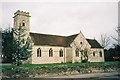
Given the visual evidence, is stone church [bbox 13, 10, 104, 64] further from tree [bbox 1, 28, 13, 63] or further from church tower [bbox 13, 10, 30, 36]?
tree [bbox 1, 28, 13, 63]

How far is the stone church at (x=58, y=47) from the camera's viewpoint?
39094 mm

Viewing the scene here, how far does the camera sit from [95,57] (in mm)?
48281

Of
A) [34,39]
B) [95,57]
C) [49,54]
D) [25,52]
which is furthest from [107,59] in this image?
[25,52]

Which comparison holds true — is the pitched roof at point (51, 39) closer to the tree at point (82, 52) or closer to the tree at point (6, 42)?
the tree at point (82, 52)

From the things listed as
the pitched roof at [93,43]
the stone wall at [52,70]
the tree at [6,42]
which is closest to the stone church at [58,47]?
the pitched roof at [93,43]

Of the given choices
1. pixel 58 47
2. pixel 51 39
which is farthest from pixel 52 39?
pixel 58 47

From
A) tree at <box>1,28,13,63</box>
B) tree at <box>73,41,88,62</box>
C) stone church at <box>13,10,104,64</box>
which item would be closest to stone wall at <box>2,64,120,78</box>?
tree at <box>73,41,88,62</box>

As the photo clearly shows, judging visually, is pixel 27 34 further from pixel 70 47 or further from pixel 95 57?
pixel 95 57

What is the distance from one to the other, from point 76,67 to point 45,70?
573cm

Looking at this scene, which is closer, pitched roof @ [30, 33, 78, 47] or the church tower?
the church tower

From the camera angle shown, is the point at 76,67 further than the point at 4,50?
No

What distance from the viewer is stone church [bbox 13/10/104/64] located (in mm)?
39094

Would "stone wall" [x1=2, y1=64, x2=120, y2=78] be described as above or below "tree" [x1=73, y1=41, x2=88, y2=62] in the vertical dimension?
below

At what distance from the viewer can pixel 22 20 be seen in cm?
3909
